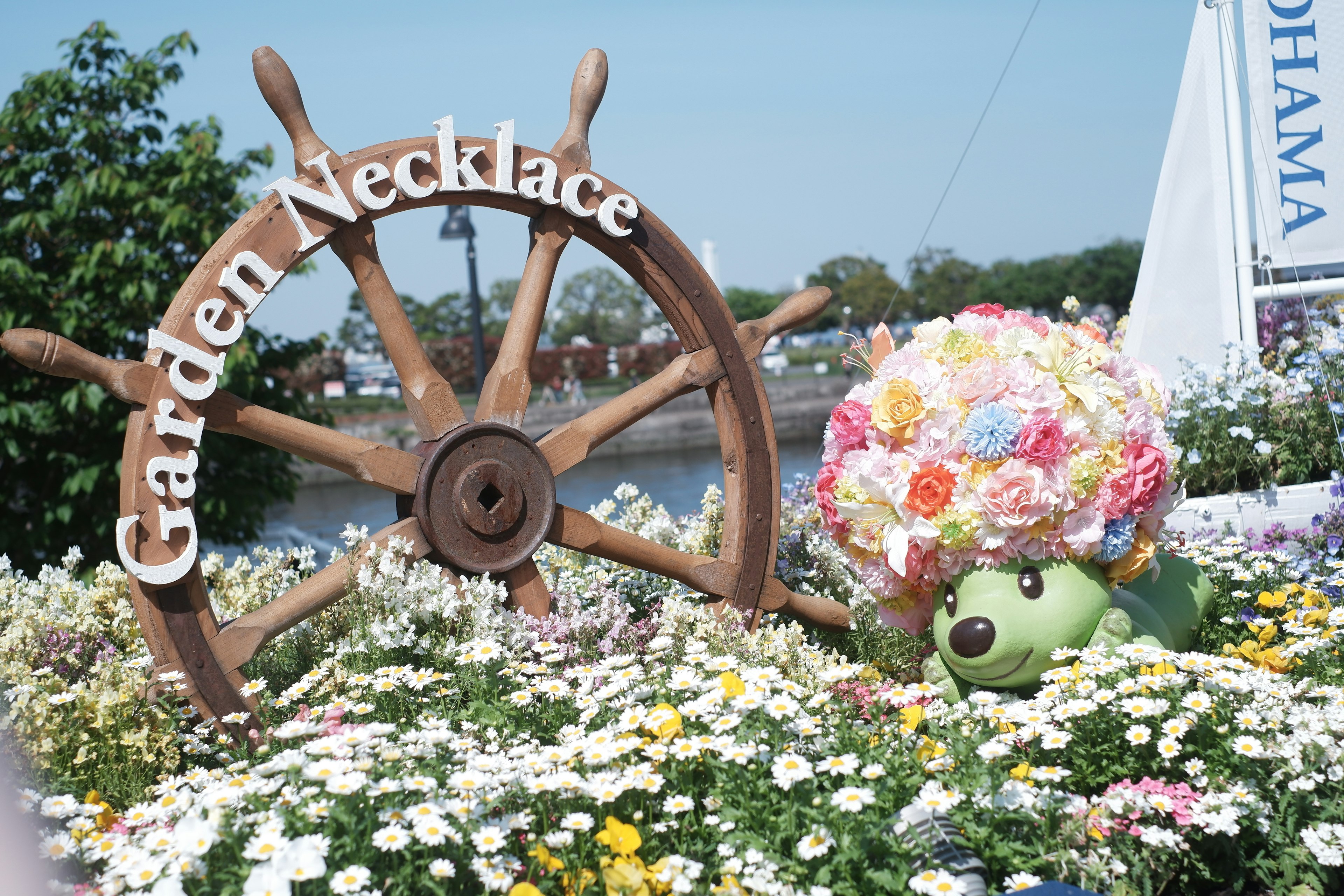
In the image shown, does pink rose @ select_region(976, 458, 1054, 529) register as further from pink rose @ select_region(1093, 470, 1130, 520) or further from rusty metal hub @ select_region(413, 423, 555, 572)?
rusty metal hub @ select_region(413, 423, 555, 572)

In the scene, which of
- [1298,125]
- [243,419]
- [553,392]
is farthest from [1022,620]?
[553,392]

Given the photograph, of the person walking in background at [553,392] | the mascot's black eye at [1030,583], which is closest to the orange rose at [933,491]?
the mascot's black eye at [1030,583]

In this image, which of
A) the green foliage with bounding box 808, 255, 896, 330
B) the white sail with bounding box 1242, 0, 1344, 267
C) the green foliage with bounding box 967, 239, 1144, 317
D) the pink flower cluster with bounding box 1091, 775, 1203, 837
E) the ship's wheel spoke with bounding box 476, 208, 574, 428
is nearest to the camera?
the pink flower cluster with bounding box 1091, 775, 1203, 837

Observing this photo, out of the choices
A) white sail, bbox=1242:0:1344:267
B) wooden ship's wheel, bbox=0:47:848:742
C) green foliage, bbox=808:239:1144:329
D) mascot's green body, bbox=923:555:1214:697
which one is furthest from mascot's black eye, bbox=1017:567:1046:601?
green foliage, bbox=808:239:1144:329

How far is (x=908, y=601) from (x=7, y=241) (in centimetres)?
488

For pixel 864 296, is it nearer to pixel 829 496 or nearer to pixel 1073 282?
pixel 1073 282

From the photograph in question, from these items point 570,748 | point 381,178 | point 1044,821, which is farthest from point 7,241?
point 1044,821

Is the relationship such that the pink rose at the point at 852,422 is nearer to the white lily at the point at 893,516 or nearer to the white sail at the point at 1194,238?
the white lily at the point at 893,516

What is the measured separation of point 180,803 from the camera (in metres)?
1.89

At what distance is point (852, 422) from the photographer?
282cm

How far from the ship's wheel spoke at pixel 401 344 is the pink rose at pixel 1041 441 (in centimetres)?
144

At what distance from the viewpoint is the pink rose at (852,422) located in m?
2.81

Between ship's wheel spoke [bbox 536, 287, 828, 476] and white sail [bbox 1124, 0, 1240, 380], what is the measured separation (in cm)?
240

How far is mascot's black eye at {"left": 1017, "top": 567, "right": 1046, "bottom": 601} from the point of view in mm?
2566
